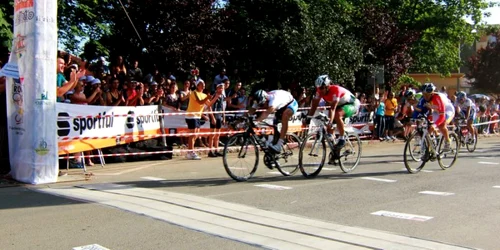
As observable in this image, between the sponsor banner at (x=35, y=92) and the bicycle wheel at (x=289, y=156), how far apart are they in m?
4.13

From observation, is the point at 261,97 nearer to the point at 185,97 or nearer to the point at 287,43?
the point at 185,97

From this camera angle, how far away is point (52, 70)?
9016 mm

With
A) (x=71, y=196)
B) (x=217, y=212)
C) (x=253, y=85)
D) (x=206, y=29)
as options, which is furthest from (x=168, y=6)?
(x=217, y=212)

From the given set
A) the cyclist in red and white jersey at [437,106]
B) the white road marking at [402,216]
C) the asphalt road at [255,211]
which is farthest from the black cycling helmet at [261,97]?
the cyclist in red and white jersey at [437,106]

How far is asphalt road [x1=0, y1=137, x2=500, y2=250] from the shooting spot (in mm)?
5730

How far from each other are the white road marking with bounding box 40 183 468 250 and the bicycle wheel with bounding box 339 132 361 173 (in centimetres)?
365

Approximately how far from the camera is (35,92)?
348 inches

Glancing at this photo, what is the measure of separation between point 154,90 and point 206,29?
4.02 meters

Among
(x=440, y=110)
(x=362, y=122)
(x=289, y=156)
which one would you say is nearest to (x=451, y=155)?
(x=440, y=110)

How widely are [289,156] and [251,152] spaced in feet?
2.93

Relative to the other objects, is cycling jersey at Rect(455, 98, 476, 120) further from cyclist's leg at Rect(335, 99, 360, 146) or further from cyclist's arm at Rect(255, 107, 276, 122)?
cyclist's arm at Rect(255, 107, 276, 122)

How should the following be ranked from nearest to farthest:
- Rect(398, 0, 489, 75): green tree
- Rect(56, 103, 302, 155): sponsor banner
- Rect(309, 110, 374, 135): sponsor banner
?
Rect(56, 103, 302, 155): sponsor banner, Rect(309, 110, 374, 135): sponsor banner, Rect(398, 0, 489, 75): green tree

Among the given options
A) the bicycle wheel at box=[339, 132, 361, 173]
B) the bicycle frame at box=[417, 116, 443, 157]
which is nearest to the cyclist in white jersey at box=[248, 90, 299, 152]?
the bicycle wheel at box=[339, 132, 361, 173]

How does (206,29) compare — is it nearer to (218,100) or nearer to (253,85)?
(218,100)
